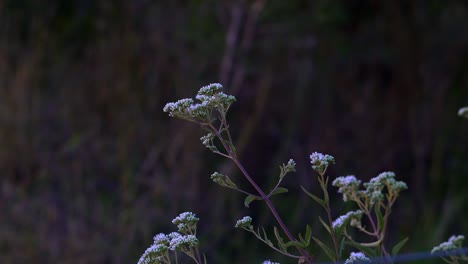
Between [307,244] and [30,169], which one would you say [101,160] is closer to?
[30,169]

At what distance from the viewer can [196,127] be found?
15.8ft

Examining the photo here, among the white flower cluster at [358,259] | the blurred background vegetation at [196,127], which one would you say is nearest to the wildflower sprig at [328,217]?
the white flower cluster at [358,259]

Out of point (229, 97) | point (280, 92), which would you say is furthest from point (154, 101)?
point (229, 97)

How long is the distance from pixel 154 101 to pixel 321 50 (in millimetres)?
1496

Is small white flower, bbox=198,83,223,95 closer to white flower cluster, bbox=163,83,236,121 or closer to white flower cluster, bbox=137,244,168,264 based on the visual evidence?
white flower cluster, bbox=163,83,236,121

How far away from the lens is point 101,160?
16.5 feet

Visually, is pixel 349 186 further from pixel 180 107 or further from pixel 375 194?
pixel 180 107

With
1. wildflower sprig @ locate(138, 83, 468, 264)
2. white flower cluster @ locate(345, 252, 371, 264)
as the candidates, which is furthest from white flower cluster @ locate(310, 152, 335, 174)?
white flower cluster @ locate(345, 252, 371, 264)

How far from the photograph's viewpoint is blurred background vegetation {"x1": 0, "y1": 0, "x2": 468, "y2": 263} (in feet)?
15.1

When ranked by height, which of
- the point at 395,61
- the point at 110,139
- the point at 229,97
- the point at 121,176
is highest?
the point at 395,61

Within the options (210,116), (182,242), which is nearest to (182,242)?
(182,242)

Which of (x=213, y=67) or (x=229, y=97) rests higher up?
(x=213, y=67)

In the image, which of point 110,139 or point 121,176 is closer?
point 121,176

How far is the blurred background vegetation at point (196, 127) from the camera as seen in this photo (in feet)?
15.1
